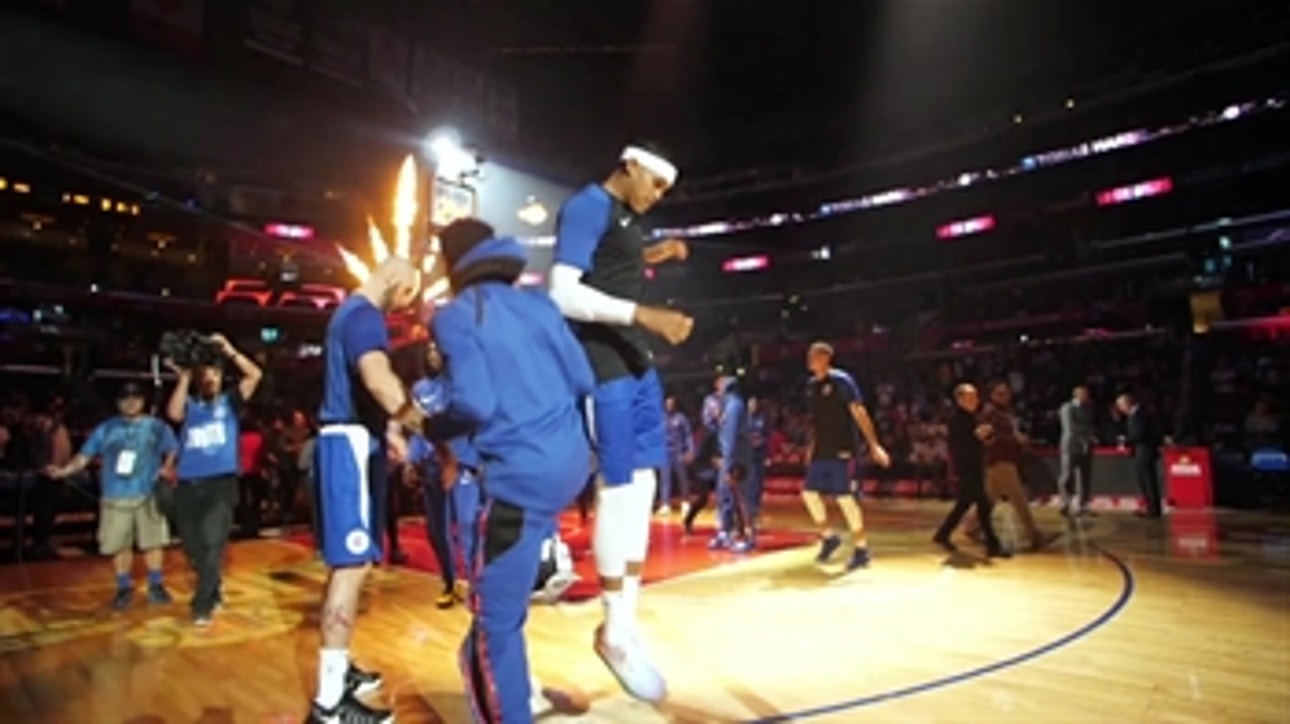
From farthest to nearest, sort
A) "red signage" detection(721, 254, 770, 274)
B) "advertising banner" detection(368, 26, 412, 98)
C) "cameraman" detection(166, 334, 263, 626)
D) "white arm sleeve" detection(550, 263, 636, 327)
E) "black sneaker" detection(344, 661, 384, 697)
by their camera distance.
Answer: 1. "red signage" detection(721, 254, 770, 274)
2. "advertising banner" detection(368, 26, 412, 98)
3. "cameraman" detection(166, 334, 263, 626)
4. "black sneaker" detection(344, 661, 384, 697)
5. "white arm sleeve" detection(550, 263, 636, 327)

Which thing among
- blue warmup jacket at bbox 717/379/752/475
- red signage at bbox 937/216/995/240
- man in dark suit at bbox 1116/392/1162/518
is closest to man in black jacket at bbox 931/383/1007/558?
blue warmup jacket at bbox 717/379/752/475

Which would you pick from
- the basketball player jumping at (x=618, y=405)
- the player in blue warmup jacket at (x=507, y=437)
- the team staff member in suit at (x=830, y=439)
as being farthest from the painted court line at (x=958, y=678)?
the team staff member in suit at (x=830, y=439)

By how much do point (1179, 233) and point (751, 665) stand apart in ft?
68.8

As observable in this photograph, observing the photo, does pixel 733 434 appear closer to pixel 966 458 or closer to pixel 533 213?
pixel 966 458

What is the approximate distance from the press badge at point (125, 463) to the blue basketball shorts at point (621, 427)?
183 inches

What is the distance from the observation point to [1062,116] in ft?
70.6

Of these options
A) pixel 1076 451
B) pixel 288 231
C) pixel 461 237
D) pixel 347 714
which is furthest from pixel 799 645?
pixel 288 231

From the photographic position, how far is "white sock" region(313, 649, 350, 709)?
2.71m

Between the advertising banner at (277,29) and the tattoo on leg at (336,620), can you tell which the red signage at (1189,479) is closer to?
the tattoo on leg at (336,620)

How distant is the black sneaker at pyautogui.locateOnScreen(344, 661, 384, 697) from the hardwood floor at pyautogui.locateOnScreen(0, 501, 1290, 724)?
120 mm

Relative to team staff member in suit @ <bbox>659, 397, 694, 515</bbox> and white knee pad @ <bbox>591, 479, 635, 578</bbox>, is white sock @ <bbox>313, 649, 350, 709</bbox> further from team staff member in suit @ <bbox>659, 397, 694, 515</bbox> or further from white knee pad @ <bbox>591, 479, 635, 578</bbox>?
team staff member in suit @ <bbox>659, 397, 694, 515</bbox>

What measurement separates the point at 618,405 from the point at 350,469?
1006mm

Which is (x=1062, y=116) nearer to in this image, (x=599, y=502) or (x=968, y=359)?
(x=968, y=359)

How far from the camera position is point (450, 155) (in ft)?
49.5
